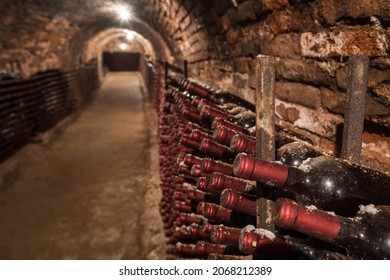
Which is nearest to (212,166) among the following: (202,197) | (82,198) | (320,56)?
(202,197)

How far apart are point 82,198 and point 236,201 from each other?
3.57 m

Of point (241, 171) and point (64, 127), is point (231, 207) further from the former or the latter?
point (64, 127)

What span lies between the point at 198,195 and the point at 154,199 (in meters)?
2.32

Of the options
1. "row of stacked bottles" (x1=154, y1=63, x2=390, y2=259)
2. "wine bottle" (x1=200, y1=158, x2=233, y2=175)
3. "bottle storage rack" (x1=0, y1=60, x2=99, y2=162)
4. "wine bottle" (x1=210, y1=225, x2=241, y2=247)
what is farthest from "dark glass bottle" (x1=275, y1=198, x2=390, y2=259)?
"bottle storage rack" (x1=0, y1=60, x2=99, y2=162)

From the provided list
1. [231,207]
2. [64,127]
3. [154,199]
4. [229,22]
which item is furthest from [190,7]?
[64,127]

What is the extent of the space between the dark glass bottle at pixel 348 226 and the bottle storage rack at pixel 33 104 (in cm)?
571

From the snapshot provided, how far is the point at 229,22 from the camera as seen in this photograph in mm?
2676

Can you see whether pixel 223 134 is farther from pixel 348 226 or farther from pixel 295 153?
pixel 348 226

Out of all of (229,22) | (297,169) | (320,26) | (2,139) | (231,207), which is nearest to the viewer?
(297,169)

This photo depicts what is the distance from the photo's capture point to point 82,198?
4.19m

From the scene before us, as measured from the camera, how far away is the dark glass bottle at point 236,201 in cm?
107

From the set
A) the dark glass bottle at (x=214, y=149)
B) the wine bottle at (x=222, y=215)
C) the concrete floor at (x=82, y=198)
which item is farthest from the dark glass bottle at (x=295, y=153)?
the concrete floor at (x=82, y=198)

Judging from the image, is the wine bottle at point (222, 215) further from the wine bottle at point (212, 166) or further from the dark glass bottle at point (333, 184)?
the dark glass bottle at point (333, 184)

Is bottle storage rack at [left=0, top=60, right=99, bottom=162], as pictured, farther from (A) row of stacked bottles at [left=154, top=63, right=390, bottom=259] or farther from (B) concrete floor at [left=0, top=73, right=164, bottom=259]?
(A) row of stacked bottles at [left=154, top=63, right=390, bottom=259]
